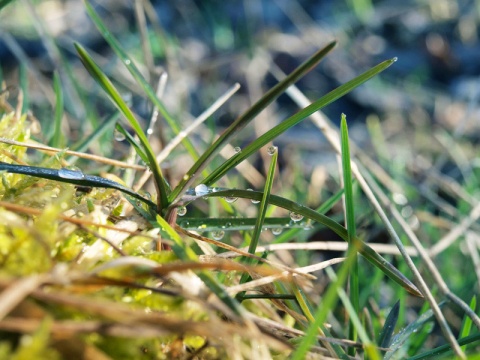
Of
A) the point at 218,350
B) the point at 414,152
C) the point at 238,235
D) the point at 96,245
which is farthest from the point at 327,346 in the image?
the point at 414,152

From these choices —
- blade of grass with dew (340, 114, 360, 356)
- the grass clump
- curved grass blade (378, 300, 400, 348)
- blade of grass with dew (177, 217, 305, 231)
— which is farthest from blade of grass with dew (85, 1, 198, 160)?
curved grass blade (378, 300, 400, 348)

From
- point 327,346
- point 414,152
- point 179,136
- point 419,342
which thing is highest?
point 179,136

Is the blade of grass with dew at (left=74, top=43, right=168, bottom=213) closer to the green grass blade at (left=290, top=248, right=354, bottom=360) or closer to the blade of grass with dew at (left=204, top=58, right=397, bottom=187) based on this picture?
the blade of grass with dew at (left=204, top=58, right=397, bottom=187)

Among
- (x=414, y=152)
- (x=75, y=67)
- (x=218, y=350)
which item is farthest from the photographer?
(x=75, y=67)

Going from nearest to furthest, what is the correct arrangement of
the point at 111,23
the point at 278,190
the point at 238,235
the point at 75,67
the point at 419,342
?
the point at 419,342
the point at 238,235
the point at 278,190
the point at 75,67
the point at 111,23

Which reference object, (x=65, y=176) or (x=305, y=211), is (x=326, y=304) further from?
Result: (x=65, y=176)

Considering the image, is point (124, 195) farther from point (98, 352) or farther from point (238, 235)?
point (238, 235)

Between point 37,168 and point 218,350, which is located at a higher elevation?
point 37,168

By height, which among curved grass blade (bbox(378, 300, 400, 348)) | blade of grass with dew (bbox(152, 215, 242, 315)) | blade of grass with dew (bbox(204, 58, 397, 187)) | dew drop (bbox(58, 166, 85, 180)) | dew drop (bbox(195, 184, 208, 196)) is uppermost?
blade of grass with dew (bbox(204, 58, 397, 187))
